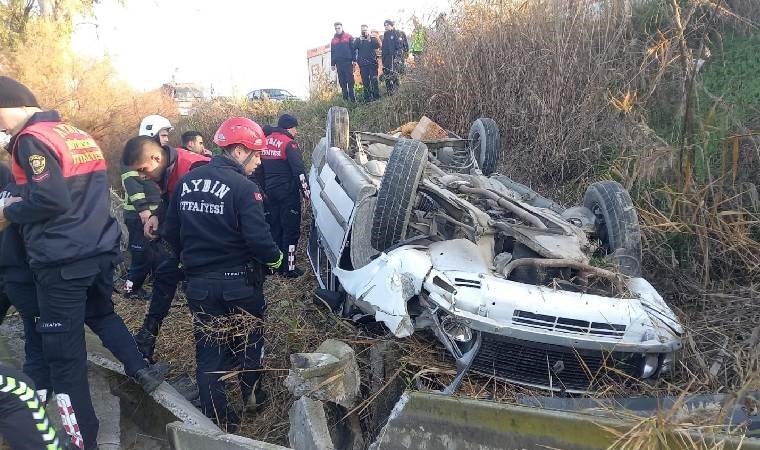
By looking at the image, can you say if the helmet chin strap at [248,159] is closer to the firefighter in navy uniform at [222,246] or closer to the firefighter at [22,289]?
the firefighter in navy uniform at [222,246]

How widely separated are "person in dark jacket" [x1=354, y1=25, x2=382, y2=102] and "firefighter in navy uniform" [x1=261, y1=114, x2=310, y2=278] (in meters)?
5.35

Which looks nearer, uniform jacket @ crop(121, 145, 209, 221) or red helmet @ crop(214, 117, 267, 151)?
red helmet @ crop(214, 117, 267, 151)

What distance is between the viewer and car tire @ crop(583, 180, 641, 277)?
10.2ft

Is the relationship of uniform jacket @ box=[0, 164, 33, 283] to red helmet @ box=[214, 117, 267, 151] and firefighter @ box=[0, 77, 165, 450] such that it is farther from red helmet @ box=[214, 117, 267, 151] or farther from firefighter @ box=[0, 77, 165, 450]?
red helmet @ box=[214, 117, 267, 151]

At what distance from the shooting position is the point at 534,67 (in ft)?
22.6

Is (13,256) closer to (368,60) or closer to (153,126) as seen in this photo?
(153,126)

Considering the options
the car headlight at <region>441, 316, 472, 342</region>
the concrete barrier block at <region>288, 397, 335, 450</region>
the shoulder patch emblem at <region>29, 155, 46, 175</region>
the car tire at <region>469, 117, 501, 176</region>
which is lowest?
the concrete barrier block at <region>288, 397, 335, 450</region>

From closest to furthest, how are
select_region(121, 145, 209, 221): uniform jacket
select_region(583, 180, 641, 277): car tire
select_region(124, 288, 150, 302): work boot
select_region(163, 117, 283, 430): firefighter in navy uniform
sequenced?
select_region(163, 117, 283, 430): firefighter in navy uniform, select_region(583, 180, 641, 277): car tire, select_region(121, 145, 209, 221): uniform jacket, select_region(124, 288, 150, 302): work boot

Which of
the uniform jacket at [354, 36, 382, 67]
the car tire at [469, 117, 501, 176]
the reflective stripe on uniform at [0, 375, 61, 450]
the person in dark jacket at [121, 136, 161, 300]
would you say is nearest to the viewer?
the reflective stripe on uniform at [0, 375, 61, 450]

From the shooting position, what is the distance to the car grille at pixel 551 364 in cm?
249

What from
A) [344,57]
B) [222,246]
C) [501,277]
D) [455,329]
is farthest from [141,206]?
[344,57]

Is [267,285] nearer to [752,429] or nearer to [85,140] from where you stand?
[85,140]

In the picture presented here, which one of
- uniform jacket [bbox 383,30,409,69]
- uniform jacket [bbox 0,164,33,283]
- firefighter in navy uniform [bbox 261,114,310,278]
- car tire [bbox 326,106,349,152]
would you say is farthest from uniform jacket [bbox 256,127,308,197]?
uniform jacket [bbox 383,30,409,69]

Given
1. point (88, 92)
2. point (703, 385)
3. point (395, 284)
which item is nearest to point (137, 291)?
point (395, 284)
